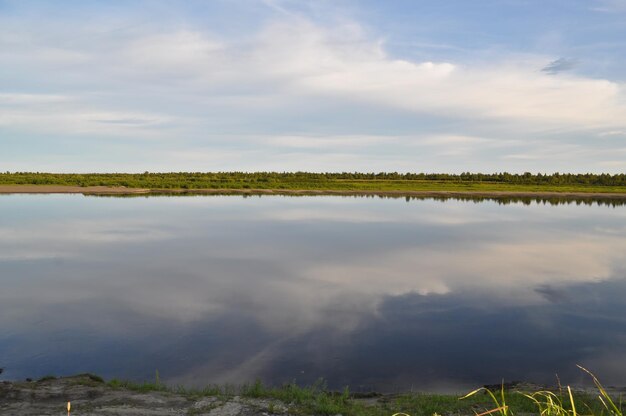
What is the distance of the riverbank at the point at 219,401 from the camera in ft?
27.5

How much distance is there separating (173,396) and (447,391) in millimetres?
5536

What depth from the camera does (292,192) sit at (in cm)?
8619

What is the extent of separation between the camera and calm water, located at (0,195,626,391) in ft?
38.1

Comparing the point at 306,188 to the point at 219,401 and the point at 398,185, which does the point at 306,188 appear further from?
the point at 219,401

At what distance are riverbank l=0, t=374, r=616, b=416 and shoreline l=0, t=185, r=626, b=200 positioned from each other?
72.1m

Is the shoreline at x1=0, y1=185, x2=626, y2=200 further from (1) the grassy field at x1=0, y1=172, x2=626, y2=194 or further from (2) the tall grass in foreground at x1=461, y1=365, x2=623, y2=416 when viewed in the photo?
(2) the tall grass in foreground at x1=461, y1=365, x2=623, y2=416

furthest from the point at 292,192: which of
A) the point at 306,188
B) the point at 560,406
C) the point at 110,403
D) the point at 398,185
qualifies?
the point at 560,406

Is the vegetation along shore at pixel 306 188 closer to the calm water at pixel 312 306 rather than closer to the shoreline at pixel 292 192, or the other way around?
the shoreline at pixel 292 192

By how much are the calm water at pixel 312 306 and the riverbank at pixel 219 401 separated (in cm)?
117

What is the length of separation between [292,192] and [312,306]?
70032mm

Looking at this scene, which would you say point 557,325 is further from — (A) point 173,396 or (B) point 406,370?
(A) point 173,396

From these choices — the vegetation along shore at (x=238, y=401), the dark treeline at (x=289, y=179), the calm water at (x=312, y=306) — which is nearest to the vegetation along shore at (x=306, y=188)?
the dark treeline at (x=289, y=179)

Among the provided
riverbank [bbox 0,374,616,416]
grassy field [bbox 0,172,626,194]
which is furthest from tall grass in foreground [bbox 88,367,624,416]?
grassy field [bbox 0,172,626,194]

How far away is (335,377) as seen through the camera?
11.0 m
